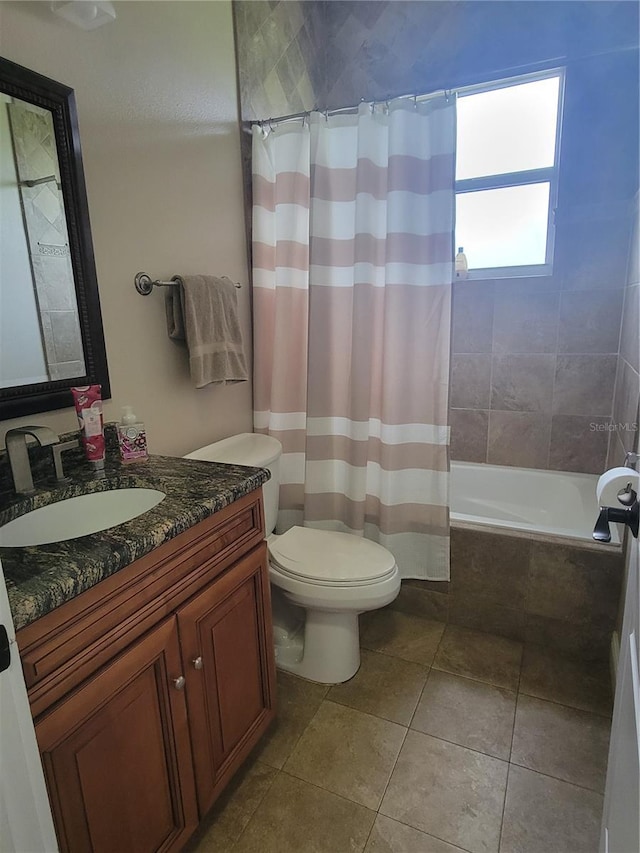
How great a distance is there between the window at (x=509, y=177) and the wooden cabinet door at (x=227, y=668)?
2.10 meters

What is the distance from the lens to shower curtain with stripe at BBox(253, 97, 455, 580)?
67.9 inches

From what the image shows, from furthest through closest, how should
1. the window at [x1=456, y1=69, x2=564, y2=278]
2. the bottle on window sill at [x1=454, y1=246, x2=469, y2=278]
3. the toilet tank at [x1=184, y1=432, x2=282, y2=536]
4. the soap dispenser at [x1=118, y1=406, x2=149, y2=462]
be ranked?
the bottle on window sill at [x1=454, y1=246, x2=469, y2=278] → the window at [x1=456, y1=69, x2=564, y2=278] → the toilet tank at [x1=184, y1=432, x2=282, y2=536] → the soap dispenser at [x1=118, y1=406, x2=149, y2=462]

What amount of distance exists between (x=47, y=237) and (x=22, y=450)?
0.57m

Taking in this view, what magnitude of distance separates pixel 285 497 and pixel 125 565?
127 cm

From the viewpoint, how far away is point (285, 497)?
216 cm

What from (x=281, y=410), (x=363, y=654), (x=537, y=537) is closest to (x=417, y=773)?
(x=363, y=654)

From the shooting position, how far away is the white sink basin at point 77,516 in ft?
3.62

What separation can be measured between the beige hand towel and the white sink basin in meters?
0.52

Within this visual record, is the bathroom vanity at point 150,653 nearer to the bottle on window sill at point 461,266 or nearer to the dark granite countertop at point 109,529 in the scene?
the dark granite countertop at point 109,529

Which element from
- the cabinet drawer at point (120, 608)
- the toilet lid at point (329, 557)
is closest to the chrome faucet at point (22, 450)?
the cabinet drawer at point (120, 608)

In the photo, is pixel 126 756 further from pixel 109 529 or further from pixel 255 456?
pixel 255 456

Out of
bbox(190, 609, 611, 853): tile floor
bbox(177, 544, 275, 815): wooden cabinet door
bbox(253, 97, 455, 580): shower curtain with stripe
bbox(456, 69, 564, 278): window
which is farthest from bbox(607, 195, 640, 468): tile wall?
bbox(177, 544, 275, 815): wooden cabinet door

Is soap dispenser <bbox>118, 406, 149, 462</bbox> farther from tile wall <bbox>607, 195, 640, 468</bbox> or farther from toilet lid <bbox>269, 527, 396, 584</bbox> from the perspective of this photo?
tile wall <bbox>607, 195, 640, 468</bbox>

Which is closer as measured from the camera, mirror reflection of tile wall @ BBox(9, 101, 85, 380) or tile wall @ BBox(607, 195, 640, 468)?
mirror reflection of tile wall @ BBox(9, 101, 85, 380)
